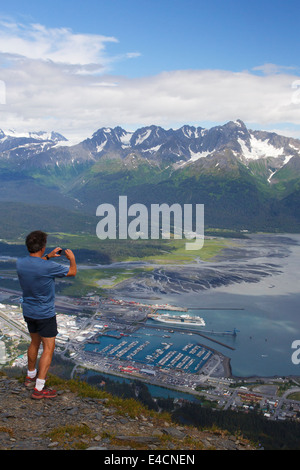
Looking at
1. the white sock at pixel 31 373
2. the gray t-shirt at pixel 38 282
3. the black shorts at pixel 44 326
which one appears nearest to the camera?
the gray t-shirt at pixel 38 282

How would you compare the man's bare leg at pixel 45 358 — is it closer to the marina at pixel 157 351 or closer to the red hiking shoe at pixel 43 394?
the red hiking shoe at pixel 43 394

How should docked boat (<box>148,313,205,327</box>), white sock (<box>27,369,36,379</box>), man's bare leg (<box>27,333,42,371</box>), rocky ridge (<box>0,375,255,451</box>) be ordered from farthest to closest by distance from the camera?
docked boat (<box>148,313,205,327</box>) < white sock (<box>27,369,36,379</box>) < man's bare leg (<box>27,333,42,371</box>) < rocky ridge (<box>0,375,255,451</box>)

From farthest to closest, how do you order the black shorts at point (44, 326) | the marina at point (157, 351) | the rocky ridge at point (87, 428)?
the marina at point (157, 351)
the black shorts at point (44, 326)
the rocky ridge at point (87, 428)

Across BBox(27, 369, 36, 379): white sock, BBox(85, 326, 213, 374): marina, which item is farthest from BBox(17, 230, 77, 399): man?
BBox(85, 326, 213, 374): marina

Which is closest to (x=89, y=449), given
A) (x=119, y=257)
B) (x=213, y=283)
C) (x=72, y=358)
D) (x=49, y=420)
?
(x=49, y=420)

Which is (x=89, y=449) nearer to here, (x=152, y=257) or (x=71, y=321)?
(x=71, y=321)

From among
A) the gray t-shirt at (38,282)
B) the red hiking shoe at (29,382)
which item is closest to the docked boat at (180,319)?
the red hiking shoe at (29,382)

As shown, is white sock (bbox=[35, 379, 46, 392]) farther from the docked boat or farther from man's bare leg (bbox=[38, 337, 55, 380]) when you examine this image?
the docked boat

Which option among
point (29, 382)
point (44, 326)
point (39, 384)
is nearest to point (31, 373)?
point (29, 382)
